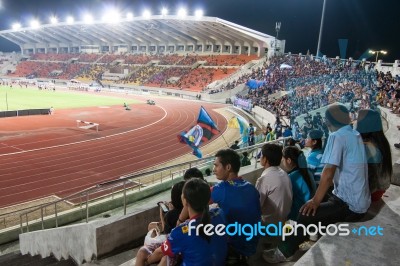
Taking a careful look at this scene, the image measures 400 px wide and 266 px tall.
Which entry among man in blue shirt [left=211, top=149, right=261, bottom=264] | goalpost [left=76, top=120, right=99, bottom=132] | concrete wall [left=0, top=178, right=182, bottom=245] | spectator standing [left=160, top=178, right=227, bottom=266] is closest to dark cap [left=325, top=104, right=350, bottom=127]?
man in blue shirt [left=211, top=149, right=261, bottom=264]

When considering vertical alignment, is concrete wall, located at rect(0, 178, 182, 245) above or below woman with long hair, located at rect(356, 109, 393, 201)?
below

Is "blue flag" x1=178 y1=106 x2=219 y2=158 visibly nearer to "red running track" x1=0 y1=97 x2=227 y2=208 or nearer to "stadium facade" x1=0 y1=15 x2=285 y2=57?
"red running track" x1=0 y1=97 x2=227 y2=208

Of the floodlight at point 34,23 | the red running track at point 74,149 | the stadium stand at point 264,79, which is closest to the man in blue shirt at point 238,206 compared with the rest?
the stadium stand at point 264,79

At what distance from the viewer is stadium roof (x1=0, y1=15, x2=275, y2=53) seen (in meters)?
53.9

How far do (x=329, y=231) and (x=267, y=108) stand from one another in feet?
78.4

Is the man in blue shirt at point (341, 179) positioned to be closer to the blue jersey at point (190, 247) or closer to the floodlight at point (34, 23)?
the blue jersey at point (190, 247)

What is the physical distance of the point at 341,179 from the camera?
295cm

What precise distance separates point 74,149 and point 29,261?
13811 mm

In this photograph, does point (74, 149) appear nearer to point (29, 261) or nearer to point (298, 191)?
point (29, 261)

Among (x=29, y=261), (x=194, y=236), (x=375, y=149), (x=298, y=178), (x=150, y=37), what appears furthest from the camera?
(x=150, y=37)

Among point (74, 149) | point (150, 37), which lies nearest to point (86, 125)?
point (74, 149)

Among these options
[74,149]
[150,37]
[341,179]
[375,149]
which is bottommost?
[74,149]

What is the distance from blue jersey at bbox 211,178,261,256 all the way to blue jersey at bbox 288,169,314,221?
950mm

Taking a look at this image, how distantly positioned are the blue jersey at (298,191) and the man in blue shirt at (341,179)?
53cm
